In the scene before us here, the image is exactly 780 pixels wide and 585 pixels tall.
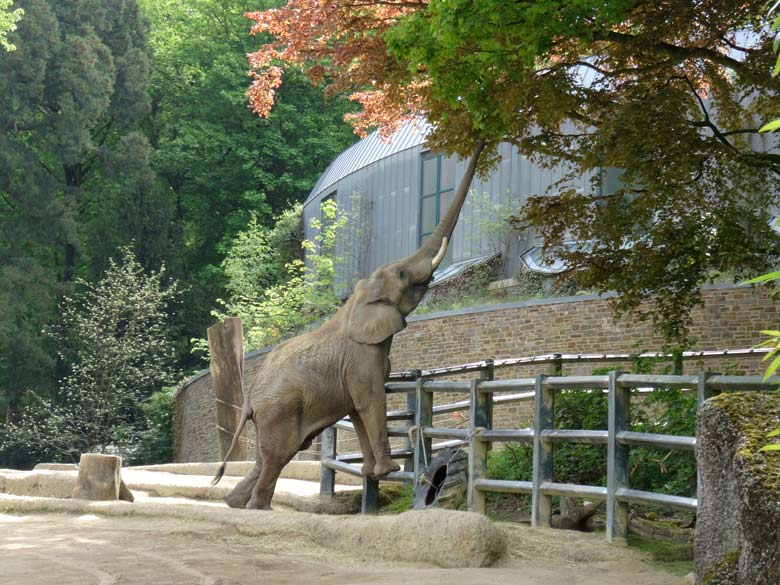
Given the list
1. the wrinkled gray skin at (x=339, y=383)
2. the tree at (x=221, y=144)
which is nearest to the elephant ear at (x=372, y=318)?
the wrinkled gray skin at (x=339, y=383)

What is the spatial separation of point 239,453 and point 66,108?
22649 millimetres

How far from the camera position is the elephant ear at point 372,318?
393 inches

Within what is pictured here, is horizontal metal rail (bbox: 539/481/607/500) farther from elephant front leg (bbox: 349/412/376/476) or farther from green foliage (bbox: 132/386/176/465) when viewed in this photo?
green foliage (bbox: 132/386/176/465)

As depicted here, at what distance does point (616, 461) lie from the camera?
8.43 meters

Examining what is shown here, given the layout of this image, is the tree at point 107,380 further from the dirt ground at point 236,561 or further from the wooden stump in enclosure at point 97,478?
the dirt ground at point 236,561

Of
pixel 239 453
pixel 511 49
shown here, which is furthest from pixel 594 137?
pixel 239 453

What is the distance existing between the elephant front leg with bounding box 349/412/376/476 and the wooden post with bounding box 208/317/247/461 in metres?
7.34

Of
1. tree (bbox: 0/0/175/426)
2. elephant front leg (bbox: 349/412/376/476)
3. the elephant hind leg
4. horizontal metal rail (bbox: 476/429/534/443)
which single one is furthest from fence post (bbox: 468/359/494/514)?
tree (bbox: 0/0/175/426)

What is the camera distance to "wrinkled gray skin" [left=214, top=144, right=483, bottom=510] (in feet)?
32.8

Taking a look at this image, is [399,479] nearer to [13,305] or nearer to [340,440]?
[340,440]

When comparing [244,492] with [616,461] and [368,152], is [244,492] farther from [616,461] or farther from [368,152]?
[368,152]

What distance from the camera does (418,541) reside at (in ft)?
24.1

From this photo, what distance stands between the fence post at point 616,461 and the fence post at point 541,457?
2.36ft

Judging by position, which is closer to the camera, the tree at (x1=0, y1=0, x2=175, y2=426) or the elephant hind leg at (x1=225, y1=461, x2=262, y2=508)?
the elephant hind leg at (x1=225, y1=461, x2=262, y2=508)
